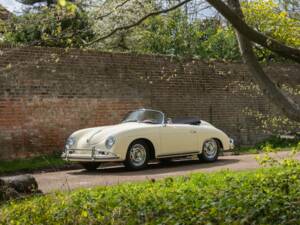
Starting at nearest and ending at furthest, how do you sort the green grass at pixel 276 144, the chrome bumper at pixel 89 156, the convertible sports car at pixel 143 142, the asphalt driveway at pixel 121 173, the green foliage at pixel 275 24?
the asphalt driveway at pixel 121 173 → the green foliage at pixel 275 24 → the chrome bumper at pixel 89 156 → the convertible sports car at pixel 143 142 → the green grass at pixel 276 144

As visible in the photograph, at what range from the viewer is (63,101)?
14555 mm

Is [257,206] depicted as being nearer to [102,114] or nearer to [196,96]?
[102,114]

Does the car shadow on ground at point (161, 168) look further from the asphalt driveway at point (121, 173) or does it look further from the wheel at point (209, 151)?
the wheel at point (209, 151)

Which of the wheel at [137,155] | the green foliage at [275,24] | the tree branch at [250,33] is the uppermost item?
the green foliage at [275,24]

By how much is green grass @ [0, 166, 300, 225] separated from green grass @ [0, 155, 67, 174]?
525cm

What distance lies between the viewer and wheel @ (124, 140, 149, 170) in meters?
11.9

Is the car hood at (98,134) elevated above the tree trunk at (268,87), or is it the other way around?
the tree trunk at (268,87)

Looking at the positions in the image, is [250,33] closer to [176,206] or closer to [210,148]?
[176,206]

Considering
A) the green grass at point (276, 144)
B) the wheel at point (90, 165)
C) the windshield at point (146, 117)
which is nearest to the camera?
the wheel at point (90, 165)

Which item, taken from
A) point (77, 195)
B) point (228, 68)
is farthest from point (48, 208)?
point (228, 68)

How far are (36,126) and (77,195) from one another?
23.0 feet

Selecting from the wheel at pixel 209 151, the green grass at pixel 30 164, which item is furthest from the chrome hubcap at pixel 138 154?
the green grass at pixel 30 164

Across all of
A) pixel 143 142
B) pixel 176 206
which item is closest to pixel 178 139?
pixel 143 142

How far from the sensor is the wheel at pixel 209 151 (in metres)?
13.6
